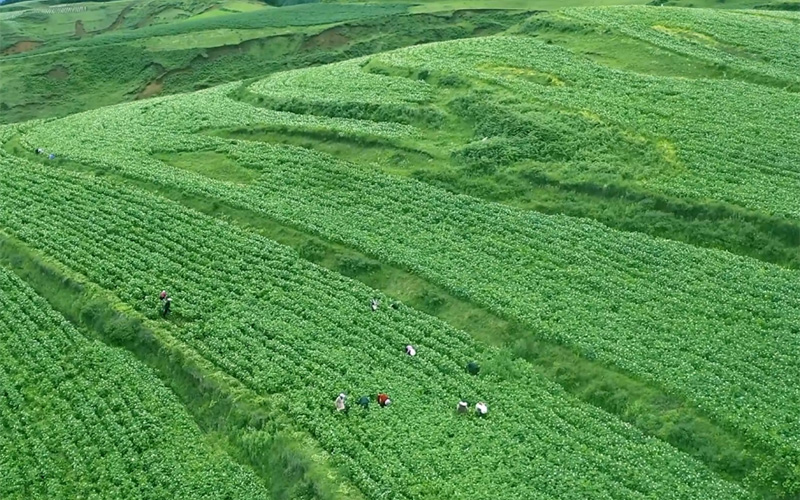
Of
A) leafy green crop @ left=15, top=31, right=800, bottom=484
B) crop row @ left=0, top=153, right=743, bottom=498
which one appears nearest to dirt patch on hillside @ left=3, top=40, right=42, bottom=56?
leafy green crop @ left=15, top=31, right=800, bottom=484

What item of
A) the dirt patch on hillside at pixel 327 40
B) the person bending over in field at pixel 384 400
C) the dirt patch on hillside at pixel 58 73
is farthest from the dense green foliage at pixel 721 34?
the dirt patch on hillside at pixel 58 73

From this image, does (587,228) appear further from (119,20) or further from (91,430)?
(119,20)

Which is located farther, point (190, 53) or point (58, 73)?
point (190, 53)

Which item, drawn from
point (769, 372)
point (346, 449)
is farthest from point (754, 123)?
point (346, 449)

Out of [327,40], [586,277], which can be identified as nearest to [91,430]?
[586,277]

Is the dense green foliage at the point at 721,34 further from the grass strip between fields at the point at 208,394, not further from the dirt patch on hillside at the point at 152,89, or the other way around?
the dirt patch on hillside at the point at 152,89

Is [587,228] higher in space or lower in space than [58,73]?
lower

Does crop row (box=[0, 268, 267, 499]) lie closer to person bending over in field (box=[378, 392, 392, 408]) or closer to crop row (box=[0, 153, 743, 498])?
crop row (box=[0, 153, 743, 498])
